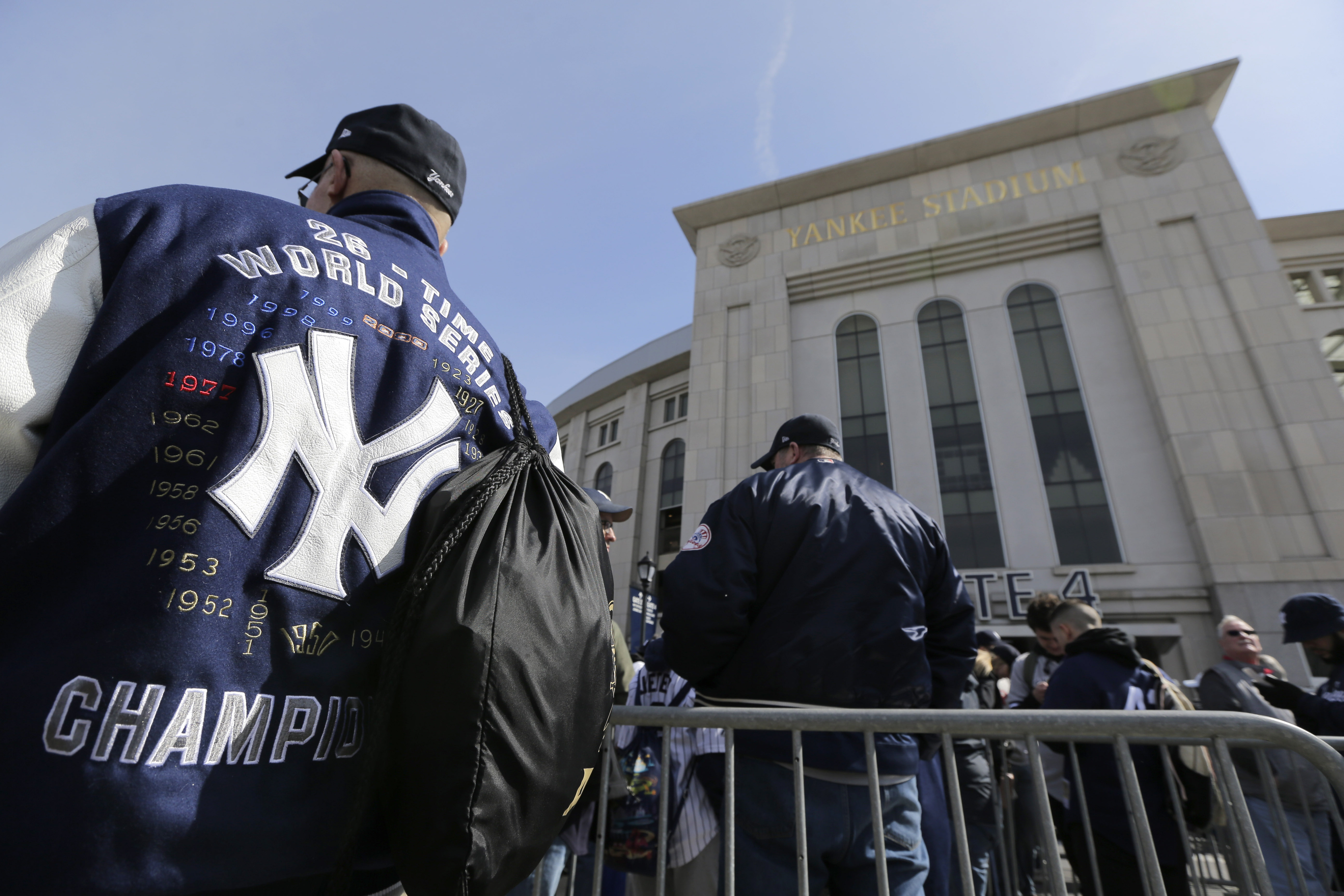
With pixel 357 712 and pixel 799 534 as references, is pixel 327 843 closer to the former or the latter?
pixel 357 712

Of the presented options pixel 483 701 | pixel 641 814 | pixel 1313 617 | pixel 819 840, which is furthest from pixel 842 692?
pixel 1313 617

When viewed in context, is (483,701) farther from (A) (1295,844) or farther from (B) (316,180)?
(A) (1295,844)

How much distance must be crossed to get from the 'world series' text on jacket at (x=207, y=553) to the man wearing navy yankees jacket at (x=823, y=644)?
A: 4.35 ft

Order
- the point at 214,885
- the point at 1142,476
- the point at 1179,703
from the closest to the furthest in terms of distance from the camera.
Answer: the point at 214,885 < the point at 1179,703 < the point at 1142,476

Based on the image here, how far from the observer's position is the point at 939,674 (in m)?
2.46

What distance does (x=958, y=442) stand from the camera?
1440cm

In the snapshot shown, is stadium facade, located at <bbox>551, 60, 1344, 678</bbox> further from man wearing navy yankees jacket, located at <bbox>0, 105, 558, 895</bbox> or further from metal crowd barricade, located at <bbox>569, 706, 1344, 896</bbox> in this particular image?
man wearing navy yankees jacket, located at <bbox>0, 105, 558, 895</bbox>

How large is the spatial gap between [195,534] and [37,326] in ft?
1.27

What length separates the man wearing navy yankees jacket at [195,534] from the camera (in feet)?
2.52


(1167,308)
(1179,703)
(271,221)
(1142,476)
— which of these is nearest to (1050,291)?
(1167,308)

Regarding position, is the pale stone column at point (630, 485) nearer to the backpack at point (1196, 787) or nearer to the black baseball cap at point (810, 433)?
the backpack at point (1196, 787)

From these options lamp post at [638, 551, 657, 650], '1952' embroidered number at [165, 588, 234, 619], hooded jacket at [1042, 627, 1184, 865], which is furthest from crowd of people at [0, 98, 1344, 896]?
lamp post at [638, 551, 657, 650]

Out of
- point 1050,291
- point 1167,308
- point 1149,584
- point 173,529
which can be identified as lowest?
point 173,529

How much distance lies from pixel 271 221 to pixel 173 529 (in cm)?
64
